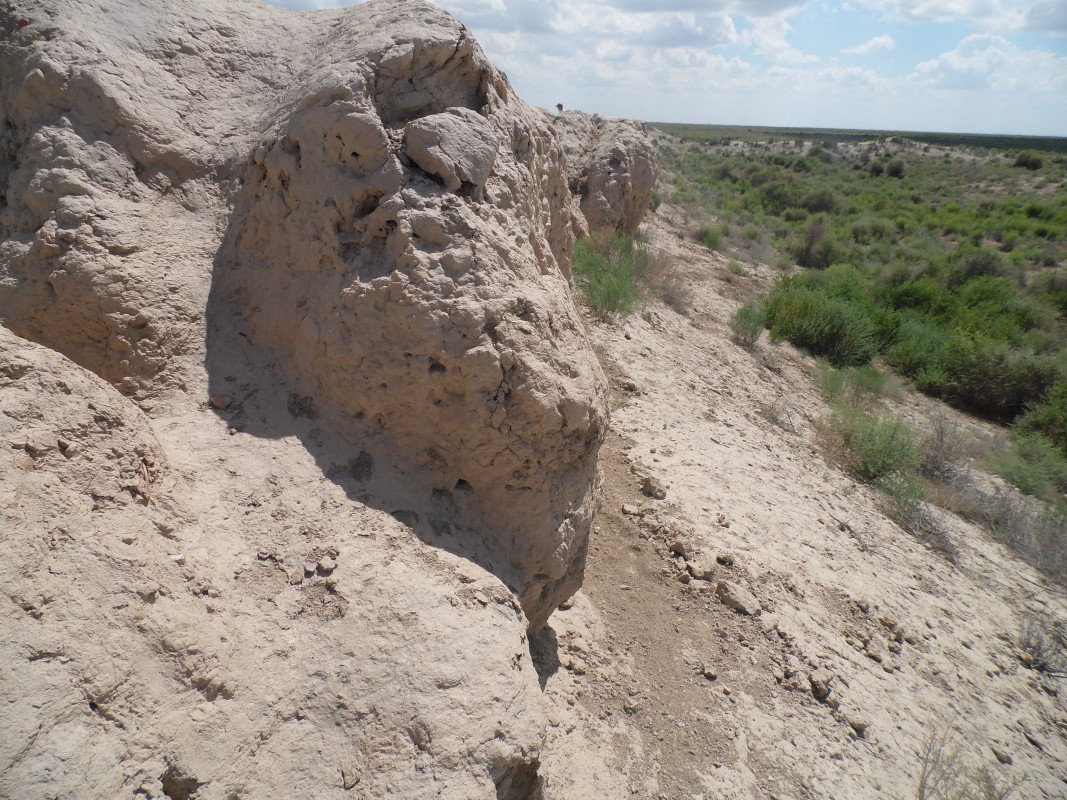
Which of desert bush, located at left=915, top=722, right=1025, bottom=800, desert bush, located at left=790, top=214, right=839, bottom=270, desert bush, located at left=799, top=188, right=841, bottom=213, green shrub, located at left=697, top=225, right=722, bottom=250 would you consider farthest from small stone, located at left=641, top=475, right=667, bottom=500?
desert bush, located at left=799, top=188, right=841, bottom=213

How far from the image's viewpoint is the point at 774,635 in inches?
129

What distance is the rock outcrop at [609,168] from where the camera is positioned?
7.86 m

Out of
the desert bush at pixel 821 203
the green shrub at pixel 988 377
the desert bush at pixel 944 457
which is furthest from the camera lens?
the desert bush at pixel 821 203

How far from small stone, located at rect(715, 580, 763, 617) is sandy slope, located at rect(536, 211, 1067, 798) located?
0.12ft

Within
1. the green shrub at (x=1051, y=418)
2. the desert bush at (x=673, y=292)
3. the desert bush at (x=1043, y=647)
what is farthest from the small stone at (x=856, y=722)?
the green shrub at (x=1051, y=418)

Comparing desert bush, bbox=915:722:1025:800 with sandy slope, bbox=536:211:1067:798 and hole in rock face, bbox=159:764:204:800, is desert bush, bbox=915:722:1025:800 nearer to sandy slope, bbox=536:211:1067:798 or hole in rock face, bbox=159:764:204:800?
sandy slope, bbox=536:211:1067:798

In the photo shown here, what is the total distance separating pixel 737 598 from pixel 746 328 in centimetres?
497

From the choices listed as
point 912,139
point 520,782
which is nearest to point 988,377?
point 520,782

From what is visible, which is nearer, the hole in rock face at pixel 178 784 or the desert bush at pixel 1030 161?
the hole in rock face at pixel 178 784

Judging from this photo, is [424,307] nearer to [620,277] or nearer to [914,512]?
[914,512]

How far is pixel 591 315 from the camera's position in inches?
243

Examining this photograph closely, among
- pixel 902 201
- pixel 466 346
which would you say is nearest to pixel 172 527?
pixel 466 346

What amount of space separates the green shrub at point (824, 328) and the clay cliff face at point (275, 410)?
20.7 ft

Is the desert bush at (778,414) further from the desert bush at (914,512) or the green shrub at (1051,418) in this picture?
the green shrub at (1051,418)
